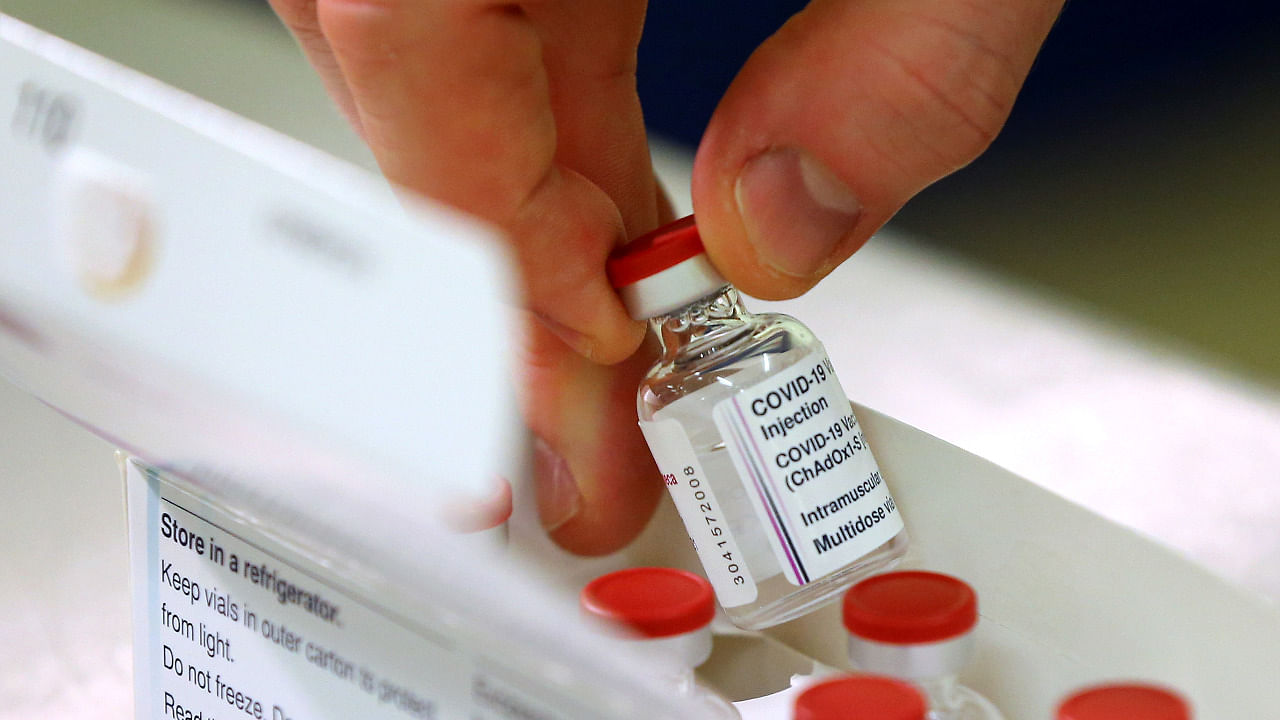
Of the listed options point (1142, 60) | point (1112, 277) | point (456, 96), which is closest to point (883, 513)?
point (456, 96)

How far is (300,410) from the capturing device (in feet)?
0.69

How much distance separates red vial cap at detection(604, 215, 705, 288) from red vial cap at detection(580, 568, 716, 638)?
0.32ft

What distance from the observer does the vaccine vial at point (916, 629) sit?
1.04ft

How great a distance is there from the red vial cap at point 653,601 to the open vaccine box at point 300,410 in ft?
0.04

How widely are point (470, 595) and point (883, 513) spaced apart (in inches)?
8.0

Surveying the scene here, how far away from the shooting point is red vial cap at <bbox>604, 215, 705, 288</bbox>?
0.39m

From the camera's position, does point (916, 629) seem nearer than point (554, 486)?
Yes

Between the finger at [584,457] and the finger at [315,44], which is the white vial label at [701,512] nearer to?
the finger at [584,457]

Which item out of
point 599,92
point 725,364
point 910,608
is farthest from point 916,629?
point 599,92

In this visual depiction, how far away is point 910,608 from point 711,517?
0.09 meters

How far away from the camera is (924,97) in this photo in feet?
1.30

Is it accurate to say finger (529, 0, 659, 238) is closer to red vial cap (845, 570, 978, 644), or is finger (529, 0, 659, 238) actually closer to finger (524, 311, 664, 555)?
finger (524, 311, 664, 555)

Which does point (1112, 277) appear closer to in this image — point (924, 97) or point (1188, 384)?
point (1188, 384)

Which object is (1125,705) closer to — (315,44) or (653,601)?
(653,601)
